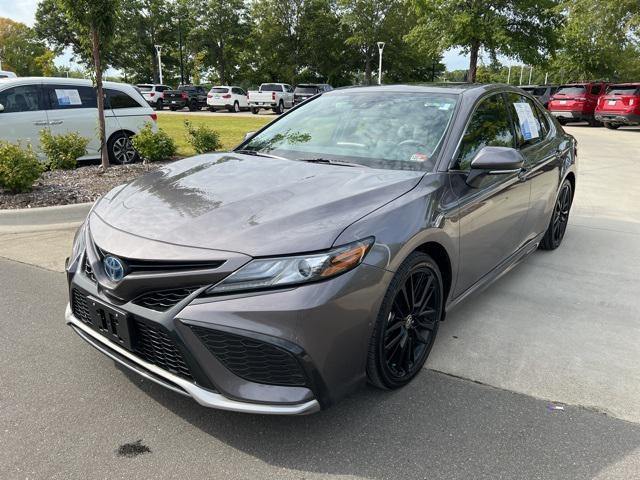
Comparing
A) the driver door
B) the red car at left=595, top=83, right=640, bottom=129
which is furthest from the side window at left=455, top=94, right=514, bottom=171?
the red car at left=595, top=83, right=640, bottom=129

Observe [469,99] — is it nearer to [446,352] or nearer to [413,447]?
[446,352]

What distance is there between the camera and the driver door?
10.3ft

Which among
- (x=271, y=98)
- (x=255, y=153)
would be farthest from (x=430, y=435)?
(x=271, y=98)

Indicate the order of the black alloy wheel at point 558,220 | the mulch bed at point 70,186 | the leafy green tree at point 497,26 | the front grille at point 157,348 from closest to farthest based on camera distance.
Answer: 1. the front grille at point 157,348
2. the black alloy wheel at point 558,220
3. the mulch bed at point 70,186
4. the leafy green tree at point 497,26

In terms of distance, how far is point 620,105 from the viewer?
19984 mm

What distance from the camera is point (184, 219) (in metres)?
2.44

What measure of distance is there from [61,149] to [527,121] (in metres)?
6.86

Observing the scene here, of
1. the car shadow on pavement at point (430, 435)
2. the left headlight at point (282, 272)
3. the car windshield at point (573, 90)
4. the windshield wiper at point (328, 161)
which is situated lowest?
the car shadow on pavement at point (430, 435)

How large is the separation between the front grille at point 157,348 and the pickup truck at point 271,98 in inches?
1169

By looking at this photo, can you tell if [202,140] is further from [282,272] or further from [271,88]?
[271,88]

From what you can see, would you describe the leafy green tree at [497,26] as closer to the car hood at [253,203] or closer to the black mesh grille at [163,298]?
the car hood at [253,203]

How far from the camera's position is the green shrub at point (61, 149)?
8.12 metres

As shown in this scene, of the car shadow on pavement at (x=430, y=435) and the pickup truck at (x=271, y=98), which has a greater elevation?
the pickup truck at (x=271, y=98)

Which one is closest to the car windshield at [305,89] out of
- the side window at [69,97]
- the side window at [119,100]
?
the side window at [119,100]
